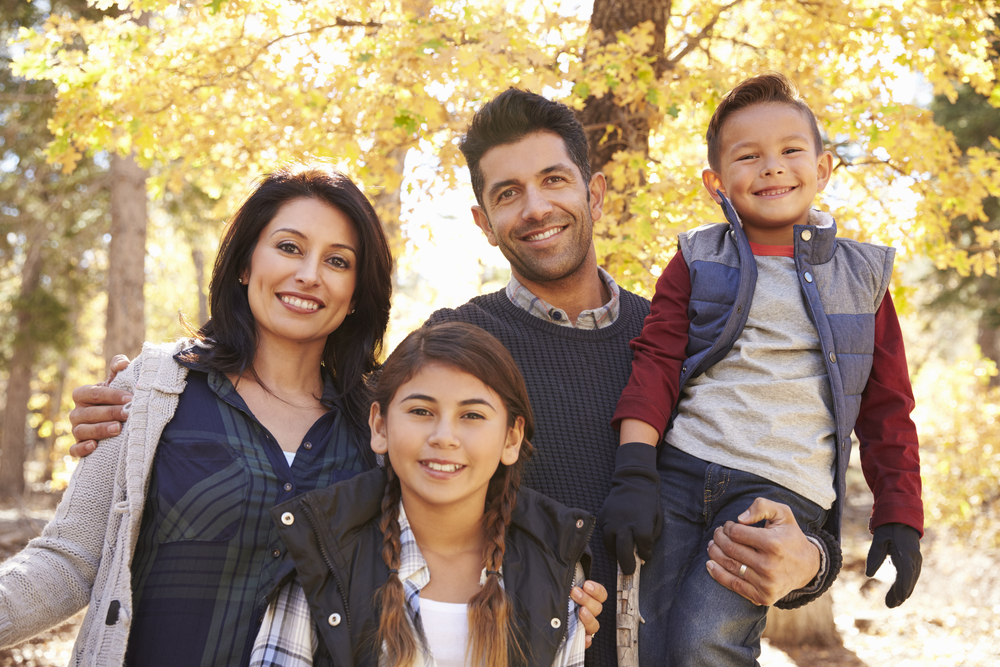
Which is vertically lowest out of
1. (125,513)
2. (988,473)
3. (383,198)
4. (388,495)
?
(125,513)

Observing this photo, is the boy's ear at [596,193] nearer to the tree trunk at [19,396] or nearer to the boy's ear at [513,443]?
the boy's ear at [513,443]

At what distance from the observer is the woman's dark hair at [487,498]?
1.86 metres

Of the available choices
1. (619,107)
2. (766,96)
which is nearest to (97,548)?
(766,96)

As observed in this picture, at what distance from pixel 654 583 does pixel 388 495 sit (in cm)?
81

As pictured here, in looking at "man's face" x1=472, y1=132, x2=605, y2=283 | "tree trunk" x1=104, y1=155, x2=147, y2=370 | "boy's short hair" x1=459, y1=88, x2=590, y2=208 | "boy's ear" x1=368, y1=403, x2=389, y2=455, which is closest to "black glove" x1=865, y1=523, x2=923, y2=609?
"man's face" x1=472, y1=132, x2=605, y2=283

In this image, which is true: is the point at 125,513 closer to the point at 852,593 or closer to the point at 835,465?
the point at 835,465

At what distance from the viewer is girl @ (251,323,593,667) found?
187 centimetres

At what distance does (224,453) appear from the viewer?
2107mm

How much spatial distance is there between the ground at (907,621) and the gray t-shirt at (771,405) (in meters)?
4.29

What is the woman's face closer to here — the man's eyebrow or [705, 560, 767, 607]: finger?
the man's eyebrow

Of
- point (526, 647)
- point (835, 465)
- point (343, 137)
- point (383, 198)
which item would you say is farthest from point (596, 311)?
point (383, 198)

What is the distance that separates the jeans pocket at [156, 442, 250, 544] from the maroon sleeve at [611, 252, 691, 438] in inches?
43.6

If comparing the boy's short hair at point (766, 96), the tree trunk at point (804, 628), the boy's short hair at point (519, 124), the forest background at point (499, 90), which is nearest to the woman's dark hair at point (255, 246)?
the boy's short hair at point (519, 124)

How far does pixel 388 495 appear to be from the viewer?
6.79 feet
